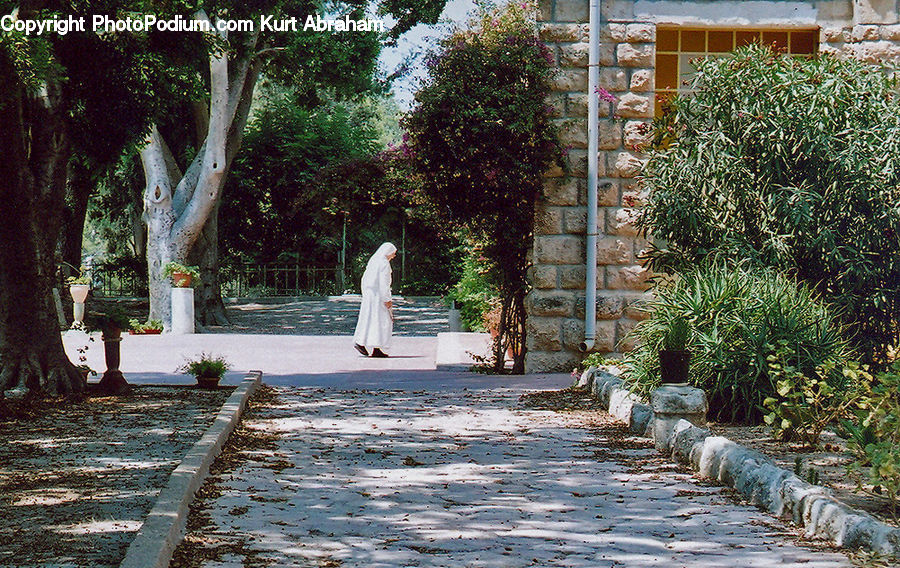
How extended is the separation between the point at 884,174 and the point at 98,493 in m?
8.06

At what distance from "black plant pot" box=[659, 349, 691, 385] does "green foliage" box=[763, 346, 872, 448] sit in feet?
2.07

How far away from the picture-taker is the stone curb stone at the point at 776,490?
5273mm

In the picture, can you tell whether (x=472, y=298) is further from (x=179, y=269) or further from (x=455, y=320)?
(x=179, y=269)

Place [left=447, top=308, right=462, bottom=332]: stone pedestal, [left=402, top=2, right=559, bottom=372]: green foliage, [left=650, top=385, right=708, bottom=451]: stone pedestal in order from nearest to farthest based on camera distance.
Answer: [left=650, top=385, right=708, bottom=451]: stone pedestal
[left=402, top=2, right=559, bottom=372]: green foliage
[left=447, top=308, right=462, bottom=332]: stone pedestal

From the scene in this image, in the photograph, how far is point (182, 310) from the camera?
23.6 m

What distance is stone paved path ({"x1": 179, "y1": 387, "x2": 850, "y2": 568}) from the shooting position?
5531 millimetres

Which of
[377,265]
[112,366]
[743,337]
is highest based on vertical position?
[377,265]

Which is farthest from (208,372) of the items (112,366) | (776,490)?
(776,490)

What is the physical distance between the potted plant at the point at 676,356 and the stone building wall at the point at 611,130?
444cm

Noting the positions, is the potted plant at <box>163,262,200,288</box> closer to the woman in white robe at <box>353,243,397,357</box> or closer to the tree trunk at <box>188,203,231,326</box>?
the tree trunk at <box>188,203,231,326</box>

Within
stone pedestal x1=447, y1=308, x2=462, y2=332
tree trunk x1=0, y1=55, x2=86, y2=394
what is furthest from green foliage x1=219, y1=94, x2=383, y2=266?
tree trunk x1=0, y1=55, x2=86, y2=394

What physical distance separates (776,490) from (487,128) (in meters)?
7.55

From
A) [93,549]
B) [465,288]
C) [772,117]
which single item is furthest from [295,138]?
[93,549]

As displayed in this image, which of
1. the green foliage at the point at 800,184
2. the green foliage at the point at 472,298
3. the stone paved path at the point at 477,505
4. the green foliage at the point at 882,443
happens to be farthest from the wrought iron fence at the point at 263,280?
the green foliage at the point at 882,443
